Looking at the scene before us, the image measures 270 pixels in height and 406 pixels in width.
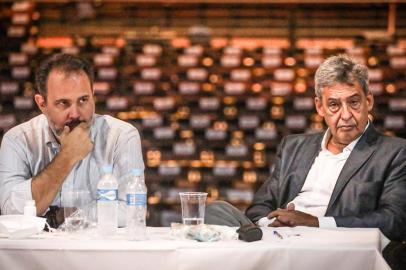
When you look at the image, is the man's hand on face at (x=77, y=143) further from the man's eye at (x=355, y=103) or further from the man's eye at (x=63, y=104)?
the man's eye at (x=355, y=103)

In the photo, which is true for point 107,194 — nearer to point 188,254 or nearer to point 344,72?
point 188,254

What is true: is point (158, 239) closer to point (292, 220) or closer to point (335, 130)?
point (292, 220)

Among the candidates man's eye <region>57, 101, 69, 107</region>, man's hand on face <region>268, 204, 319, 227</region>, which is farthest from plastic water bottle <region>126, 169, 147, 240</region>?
man's eye <region>57, 101, 69, 107</region>

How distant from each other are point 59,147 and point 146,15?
5.28 metres

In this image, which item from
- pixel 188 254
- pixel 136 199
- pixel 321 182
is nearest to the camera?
pixel 188 254

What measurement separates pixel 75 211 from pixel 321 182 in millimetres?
1241

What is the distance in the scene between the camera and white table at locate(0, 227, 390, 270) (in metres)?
2.24

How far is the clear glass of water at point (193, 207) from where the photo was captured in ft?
8.37

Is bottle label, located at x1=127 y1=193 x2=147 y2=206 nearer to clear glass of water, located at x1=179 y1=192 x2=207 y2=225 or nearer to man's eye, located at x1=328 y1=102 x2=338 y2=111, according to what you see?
clear glass of water, located at x1=179 y1=192 x2=207 y2=225

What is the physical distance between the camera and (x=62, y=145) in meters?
2.97

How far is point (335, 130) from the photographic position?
10.6 feet

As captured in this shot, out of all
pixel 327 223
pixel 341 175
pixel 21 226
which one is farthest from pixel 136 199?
pixel 341 175

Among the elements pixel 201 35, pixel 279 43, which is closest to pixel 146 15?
pixel 201 35

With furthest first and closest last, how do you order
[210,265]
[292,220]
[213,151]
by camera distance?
[213,151], [292,220], [210,265]
